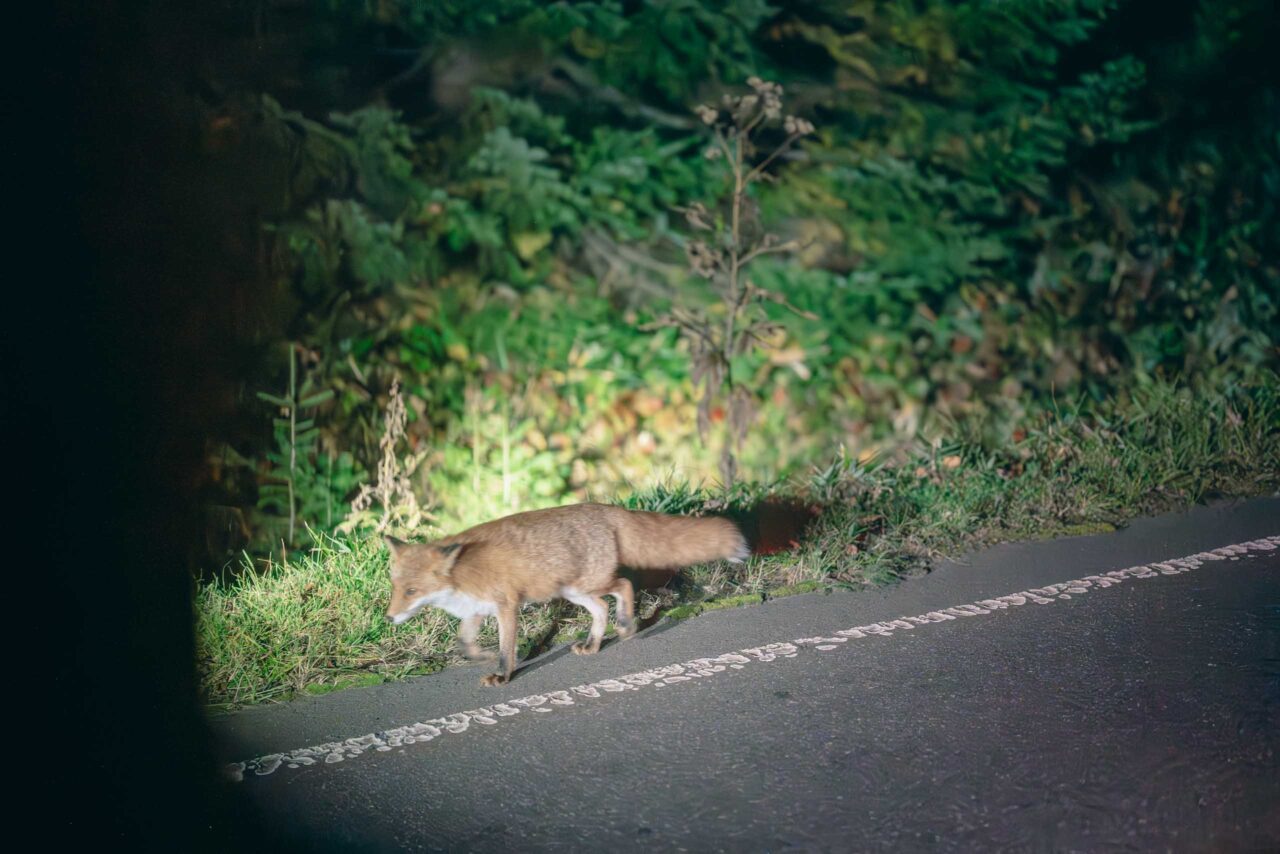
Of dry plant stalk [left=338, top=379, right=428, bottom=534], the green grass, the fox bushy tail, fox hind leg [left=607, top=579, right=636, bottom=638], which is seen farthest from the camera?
dry plant stalk [left=338, top=379, right=428, bottom=534]

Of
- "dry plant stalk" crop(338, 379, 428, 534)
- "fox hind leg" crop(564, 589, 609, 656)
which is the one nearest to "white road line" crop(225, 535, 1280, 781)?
"fox hind leg" crop(564, 589, 609, 656)

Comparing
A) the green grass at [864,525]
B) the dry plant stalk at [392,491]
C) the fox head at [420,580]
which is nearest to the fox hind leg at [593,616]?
the green grass at [864,525]

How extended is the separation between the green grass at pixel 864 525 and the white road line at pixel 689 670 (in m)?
0.56

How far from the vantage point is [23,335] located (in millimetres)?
4824

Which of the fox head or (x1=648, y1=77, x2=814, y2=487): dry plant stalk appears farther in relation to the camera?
(x1=648, y1=77, x2=814, y2=487): dry plant stalk

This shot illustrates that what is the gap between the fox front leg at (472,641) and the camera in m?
4.57

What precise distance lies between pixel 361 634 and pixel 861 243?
4256mm

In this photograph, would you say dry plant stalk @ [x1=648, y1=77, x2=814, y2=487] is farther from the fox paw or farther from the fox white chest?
the fox white chest

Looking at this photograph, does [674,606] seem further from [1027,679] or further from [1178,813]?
[1178,813]

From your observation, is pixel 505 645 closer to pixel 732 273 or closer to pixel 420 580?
pixel 420 580

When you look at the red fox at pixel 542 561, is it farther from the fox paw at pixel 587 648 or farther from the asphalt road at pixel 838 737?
the asphalt road at pixel 838 737

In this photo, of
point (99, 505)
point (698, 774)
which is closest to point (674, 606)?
point (698, 774)

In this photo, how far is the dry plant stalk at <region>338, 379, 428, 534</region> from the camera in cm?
607

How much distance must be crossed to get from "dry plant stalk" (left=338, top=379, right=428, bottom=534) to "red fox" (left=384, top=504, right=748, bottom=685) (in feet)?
4.67
